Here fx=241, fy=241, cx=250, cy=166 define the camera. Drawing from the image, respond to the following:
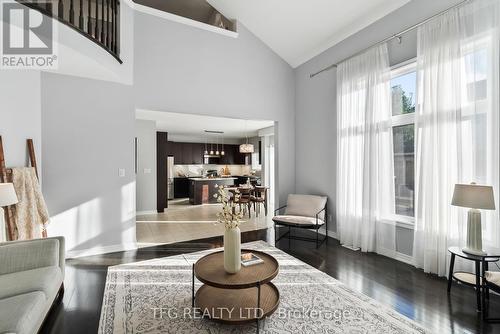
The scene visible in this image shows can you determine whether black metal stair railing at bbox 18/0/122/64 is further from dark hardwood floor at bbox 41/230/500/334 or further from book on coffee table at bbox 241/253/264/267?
book on coffee table at bbox 241/253/264/267

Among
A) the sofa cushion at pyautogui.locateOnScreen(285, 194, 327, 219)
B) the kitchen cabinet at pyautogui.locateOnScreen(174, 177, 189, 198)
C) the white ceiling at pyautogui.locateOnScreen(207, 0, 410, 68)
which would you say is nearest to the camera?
the white ceiling at pyautogui.locateOnScreen(207, 0, 410, 68)

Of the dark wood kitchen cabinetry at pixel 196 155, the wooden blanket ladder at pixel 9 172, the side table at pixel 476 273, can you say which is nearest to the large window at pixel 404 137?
the side table at pixel 476 273

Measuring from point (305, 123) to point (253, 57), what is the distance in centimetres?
181

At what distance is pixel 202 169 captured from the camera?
11.3 metres

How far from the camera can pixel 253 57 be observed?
5.19 metres

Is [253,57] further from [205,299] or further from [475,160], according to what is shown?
[205,299]

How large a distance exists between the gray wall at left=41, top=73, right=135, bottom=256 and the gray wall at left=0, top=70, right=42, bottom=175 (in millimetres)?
99

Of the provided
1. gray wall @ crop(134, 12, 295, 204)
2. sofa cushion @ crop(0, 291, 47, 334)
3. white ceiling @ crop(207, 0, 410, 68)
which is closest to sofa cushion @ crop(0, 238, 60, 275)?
sofa cushion @ crop(0, 291, 47, 334)

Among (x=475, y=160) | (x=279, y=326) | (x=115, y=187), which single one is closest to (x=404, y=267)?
(x=475, y=160)

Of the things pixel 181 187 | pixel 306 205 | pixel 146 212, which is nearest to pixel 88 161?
pixel 146 212

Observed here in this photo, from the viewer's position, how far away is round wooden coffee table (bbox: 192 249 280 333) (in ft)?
6.47

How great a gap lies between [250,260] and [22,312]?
1.73 m

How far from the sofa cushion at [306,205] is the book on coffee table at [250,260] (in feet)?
7.69

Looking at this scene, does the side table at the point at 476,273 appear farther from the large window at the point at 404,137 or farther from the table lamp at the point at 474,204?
the large window at the point at 404,137
